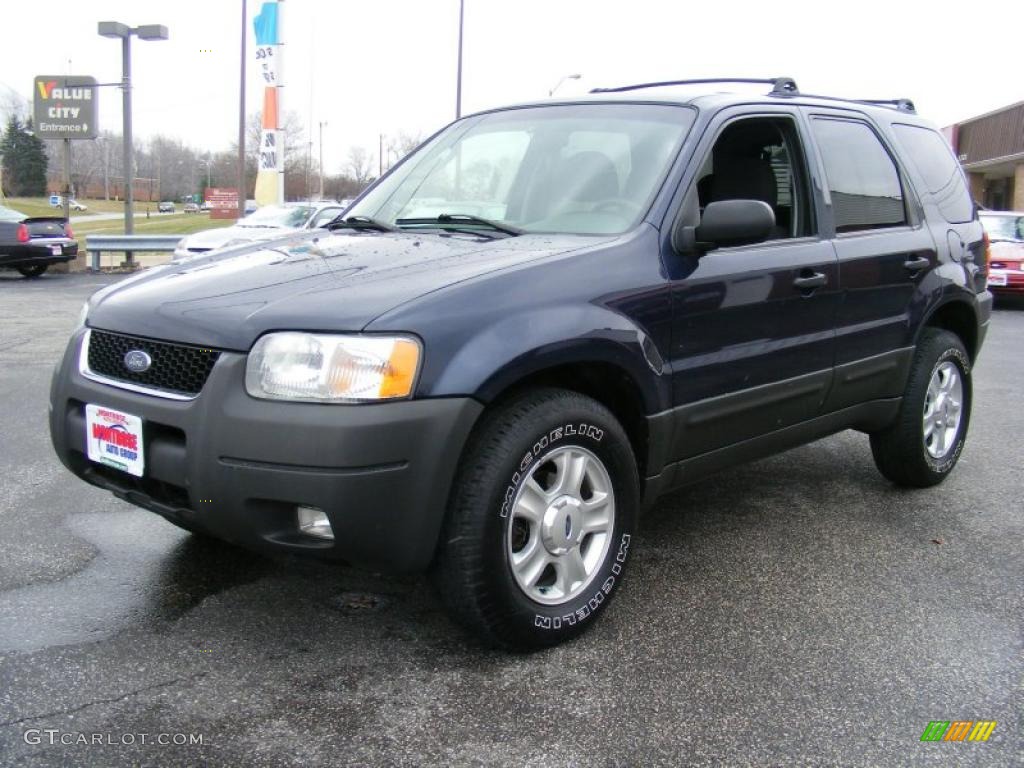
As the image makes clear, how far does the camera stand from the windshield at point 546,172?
139 inches

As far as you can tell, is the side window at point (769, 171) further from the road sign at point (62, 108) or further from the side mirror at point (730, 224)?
the road sign at point (62, 108)

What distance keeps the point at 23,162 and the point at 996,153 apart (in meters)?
68.1

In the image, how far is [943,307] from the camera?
488cm

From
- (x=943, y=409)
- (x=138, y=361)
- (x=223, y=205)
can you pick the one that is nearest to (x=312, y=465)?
(x=138, y=361)

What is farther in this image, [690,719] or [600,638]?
[600,638]

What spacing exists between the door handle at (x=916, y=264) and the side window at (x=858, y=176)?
0.19 meters

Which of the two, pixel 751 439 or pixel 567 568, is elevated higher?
pixel 751 439

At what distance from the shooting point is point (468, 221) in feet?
12.0

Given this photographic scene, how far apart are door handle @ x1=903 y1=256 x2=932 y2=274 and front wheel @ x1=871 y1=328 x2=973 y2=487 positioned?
39 centimetres

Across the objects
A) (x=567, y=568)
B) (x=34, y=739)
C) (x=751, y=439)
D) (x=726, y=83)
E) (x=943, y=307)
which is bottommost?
(x=34, y=739)

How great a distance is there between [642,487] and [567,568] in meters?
0.50

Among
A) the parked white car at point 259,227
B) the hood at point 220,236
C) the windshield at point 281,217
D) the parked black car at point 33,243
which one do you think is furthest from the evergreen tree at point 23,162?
the hood at point 220,236

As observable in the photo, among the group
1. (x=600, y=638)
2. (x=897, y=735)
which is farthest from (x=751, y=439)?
(x=897, y=735)

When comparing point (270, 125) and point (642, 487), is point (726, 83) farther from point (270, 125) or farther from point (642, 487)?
point (270, 125)
